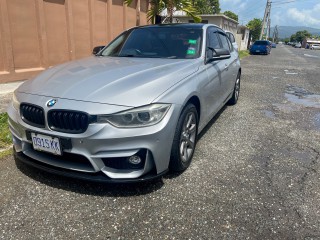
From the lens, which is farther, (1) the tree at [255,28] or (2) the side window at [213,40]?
(1) the tree at [255,28]

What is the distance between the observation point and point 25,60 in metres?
7.13

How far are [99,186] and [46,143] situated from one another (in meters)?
0.69

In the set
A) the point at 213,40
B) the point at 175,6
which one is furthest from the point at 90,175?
the point at 175,6

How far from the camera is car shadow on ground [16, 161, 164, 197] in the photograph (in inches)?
111

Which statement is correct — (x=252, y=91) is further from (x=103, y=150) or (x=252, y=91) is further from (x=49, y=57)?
(x=103, y=150)

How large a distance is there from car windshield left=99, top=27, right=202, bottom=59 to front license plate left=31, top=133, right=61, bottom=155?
1.89 metres

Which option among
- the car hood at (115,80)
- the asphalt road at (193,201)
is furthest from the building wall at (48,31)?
the asphalt road at (193,201)

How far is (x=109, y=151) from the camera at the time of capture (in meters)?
2.50

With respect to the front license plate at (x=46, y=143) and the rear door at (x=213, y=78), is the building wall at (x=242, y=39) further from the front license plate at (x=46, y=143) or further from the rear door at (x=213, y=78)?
the front license plate at (x=46, y=143)

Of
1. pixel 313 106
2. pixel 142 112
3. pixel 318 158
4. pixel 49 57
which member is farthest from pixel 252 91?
pixel 142 112

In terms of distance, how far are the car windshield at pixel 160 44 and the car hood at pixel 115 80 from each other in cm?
28

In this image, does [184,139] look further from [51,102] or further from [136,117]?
[51,102]

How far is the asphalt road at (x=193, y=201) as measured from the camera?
7.67 feet

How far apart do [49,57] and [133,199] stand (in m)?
6.24
